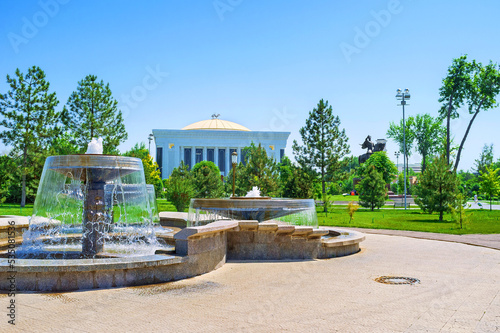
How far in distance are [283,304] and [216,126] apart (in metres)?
87.5

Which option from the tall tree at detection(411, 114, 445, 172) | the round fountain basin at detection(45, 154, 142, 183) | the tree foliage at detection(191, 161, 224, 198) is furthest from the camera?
the tall tree at detection(411, 114, 445, 172)

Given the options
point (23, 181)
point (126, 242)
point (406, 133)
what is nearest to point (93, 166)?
point (126, 242)

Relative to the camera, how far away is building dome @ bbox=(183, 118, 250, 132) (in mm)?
90688

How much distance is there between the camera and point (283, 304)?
214 inches

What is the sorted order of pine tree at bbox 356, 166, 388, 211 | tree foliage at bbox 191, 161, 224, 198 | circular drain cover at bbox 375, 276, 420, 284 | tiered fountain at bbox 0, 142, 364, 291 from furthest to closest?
pine tree at bbox 356, 166, 388, 211
tree foliage at bbox 191, 161, 224, 198
circular drain cover at bbox 375, 276, 420, 284
tiered fountain at bbox 0, 142, 364, 291

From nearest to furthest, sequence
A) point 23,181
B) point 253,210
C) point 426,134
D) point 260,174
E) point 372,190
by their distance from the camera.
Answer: point 253,210
point 260,174
point 23,181
point 372,190
point 426,134

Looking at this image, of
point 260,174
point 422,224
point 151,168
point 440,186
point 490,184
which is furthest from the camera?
point 151,168

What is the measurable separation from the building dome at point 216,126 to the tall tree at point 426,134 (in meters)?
34.1

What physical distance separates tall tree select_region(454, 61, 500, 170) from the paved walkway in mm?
38031

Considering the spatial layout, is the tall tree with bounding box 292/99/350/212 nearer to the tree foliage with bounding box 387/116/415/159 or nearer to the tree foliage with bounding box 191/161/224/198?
the tree foliage with bounding box 191/161/224/198

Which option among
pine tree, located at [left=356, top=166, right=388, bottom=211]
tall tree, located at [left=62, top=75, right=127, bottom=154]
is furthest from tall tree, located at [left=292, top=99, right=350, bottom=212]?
tall tree, located at [left=62, top=75, right=127, bottom=154]

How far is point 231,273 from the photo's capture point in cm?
743

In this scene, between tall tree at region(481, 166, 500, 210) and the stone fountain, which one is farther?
tall tree at region(481, 166, 500, 210)

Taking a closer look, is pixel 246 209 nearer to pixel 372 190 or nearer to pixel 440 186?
pixel 440 186
